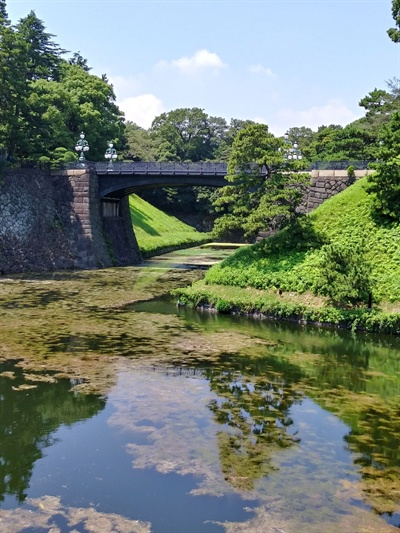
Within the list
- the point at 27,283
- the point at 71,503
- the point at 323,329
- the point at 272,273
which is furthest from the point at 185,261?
the point at 71,503

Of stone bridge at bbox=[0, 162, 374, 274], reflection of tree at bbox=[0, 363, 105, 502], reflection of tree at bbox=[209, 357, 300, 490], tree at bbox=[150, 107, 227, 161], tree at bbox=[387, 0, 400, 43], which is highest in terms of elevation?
tree at bbox=[150, 107, 227, 161]

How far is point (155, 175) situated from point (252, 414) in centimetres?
3473

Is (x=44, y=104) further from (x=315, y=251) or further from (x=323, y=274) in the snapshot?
(x=323, y=274)

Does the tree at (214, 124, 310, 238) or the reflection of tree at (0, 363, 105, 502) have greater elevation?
the tree at (214, 124, 310, 238)

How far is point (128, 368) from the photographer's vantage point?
16797 millimetres

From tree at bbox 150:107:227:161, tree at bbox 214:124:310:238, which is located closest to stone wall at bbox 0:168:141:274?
tree at bbox 214:124:310:238

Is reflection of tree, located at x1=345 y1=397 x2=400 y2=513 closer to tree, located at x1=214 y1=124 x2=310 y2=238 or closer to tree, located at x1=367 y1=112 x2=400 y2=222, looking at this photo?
tree, located at x1=214 y1=124 x2=310 y2=238

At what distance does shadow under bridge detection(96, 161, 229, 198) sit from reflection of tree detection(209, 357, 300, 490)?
27.9 metres

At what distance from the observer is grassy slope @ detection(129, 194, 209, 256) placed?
202 ft

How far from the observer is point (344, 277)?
951 inches

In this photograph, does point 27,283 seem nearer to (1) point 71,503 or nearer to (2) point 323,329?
(2) point 323,329

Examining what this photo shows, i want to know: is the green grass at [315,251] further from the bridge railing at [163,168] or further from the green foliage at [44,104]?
the green foliage at [44,104]

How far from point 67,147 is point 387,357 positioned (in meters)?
43.0

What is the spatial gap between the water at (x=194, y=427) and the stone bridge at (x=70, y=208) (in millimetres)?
19618
